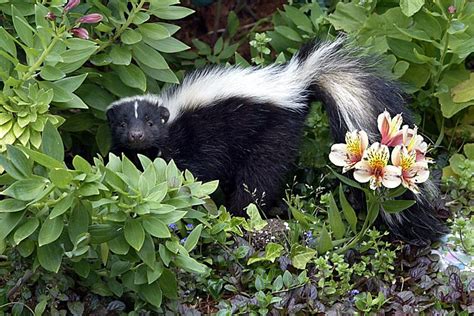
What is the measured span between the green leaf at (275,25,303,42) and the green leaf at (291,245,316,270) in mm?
2194

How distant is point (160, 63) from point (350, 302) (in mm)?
1832

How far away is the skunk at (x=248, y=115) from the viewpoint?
5.80 meters

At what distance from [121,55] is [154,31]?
256mm

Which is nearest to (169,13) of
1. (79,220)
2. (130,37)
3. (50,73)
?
(130,37)

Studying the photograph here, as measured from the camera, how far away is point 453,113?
6262 millimetres

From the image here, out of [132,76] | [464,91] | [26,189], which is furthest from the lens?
[464,91]

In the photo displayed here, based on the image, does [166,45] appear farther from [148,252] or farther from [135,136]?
[148,252]

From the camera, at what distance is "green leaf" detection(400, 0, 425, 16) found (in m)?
5.86

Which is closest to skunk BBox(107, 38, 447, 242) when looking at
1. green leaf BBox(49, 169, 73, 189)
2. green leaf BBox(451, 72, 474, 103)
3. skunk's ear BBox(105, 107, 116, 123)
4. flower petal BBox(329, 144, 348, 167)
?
skunk's ear BBox(105, 107, 116, 123)

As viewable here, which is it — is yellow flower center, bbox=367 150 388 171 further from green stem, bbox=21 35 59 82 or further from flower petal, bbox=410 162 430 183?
green stem, bbox=21 35 59 82

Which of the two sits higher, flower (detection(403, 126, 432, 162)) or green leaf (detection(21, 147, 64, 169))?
green leaf (detection(21, 147, 64, 169))

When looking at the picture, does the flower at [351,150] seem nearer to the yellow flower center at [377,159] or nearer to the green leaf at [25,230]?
the yellow flower center at [377,159]

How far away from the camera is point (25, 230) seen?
417 cm

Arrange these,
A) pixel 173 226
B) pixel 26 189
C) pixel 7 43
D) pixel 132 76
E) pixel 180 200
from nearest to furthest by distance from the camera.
Answer: pixel 26 189
pixel 180 200
pixel 7 43
pixel 173 226
pixel 132 76
